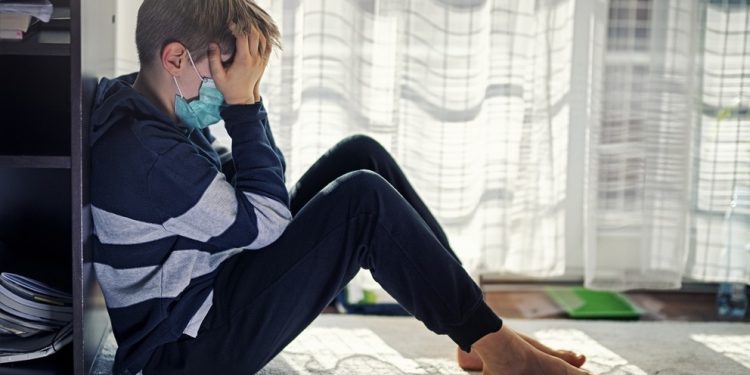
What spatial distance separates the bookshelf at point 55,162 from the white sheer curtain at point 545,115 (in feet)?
1.46

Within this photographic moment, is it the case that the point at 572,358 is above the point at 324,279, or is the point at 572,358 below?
below

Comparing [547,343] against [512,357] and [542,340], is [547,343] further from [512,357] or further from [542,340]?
[512,357]

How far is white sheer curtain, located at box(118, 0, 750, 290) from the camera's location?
1993mm

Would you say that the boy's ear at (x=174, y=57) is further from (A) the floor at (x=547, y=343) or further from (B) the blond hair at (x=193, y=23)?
(A) the floor at (x=547, y=343)

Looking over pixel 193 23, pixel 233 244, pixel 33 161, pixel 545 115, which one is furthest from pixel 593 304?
pixel 33 161

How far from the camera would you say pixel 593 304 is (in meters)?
2.13

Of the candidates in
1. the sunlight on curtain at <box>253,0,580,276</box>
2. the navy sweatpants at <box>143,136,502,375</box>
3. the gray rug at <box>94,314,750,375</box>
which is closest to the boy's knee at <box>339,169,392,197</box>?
the navy sweatpants at <box>143,136,502,375</box>

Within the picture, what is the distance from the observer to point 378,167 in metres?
1.59

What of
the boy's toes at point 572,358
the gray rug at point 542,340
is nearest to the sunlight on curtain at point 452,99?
the gray rug at point 542,340

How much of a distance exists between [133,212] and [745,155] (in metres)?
1.40

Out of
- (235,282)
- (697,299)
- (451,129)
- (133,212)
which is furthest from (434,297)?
(697,299)

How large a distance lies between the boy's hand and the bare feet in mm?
485

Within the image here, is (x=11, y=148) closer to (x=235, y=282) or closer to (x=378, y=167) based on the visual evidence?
(x=235, y=282)

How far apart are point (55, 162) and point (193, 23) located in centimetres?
27
